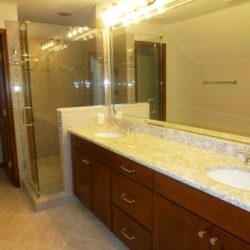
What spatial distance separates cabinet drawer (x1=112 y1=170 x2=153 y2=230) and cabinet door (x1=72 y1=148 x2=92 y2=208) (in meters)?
0.50

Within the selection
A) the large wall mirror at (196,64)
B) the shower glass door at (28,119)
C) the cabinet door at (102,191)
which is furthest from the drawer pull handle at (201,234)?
the shower glass door at (28,119)

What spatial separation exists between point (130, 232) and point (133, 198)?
29 centimetres

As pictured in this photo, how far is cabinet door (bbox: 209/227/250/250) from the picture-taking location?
1083mm

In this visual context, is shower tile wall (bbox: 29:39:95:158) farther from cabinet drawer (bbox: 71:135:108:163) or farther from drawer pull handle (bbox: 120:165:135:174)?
drawer pull handle (bbox: 120:165:135:174)

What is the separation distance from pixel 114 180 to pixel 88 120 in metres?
1.10

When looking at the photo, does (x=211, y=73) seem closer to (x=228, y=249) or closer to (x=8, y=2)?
(x=228, y=249)

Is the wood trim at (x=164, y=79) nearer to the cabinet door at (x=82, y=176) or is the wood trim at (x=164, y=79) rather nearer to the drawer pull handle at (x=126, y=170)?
the drawer pull handle at (x=126, y=170)

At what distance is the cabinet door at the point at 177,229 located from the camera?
127cm

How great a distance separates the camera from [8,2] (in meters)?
2.98

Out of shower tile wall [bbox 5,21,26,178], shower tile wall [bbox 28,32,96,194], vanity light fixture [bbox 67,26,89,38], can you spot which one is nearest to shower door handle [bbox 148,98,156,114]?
shower tile wall [bbox 28,32,96,194]

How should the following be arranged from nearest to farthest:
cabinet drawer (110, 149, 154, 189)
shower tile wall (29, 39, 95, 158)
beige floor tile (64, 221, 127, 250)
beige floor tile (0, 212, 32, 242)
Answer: cabinet drawer (110, 149, 154, 189), beige floor tile (64, 221, 127, 250), beige floor tile (0, 212, 32, 242), shower tile wall (29, 39, 95, 158)

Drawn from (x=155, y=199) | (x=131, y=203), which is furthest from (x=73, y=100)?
(x=155, y=199)

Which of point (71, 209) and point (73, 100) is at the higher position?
point (73, 100)

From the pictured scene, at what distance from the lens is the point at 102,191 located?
2.24 m
